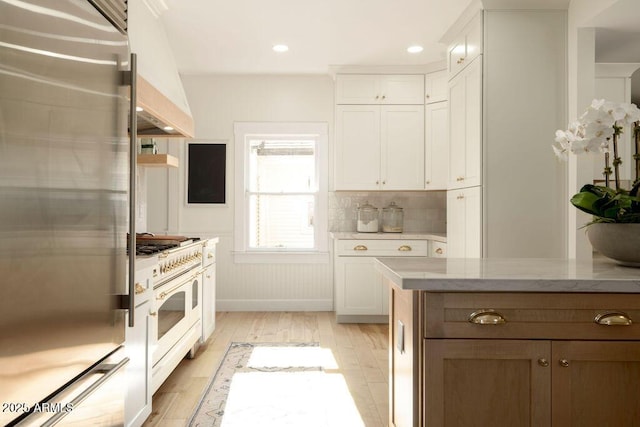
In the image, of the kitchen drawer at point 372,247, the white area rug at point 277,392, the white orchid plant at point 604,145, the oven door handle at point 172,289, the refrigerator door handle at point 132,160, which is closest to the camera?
the refrigerator door handle at point 132,160

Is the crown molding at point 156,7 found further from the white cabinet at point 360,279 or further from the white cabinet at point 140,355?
the white cabinet at point 360,279

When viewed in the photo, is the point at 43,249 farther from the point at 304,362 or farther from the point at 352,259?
the point at 352,259

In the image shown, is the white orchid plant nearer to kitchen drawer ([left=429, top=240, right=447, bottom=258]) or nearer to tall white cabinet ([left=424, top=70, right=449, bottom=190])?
kitchen drawer ([left=429, top=240, right=447, bottom=258])

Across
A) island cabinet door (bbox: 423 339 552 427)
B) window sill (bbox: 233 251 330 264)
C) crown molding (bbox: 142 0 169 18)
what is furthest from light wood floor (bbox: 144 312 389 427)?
crown molding (bbox: 142 0 169 18)

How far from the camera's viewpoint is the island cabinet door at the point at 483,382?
1508 millimetres

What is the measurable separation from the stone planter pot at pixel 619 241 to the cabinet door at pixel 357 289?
10.1 ft

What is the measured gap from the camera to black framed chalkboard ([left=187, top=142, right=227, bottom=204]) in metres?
5.25

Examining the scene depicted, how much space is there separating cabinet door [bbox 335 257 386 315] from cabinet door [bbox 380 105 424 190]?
883 mm

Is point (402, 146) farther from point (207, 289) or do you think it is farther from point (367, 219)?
point (207, 289)

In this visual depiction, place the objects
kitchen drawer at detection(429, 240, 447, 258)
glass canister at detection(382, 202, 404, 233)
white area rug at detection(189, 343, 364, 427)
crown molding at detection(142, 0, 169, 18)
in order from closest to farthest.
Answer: white area rug at detection(189, 343, 364, 427) → crown molding at detection(142, 0, 169, 18) → kitchen drawer at detection(429, 240, 447, 258) → glass canister at detection(382, 202, 404, 233)

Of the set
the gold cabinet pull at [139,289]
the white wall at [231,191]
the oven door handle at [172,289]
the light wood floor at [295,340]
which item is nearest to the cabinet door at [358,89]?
the white wall at [231,191]

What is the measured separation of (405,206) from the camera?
5.31 m

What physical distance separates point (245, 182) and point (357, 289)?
5.66 ft

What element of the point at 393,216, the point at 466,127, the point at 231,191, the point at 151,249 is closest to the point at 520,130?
the point at 466,127
